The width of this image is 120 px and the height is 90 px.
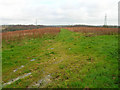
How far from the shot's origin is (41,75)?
5539 millimetres

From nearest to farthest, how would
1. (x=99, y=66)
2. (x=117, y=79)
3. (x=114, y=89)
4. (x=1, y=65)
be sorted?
(x=114, y=89) < (x=117, y=79) < (x=99, y=66) < (x=1, y=65)

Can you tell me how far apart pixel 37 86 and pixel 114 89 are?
319cm

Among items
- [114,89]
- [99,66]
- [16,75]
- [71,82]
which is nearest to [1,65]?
[16,75]

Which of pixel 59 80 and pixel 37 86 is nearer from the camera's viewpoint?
pixel 37 86

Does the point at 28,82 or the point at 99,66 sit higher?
the point at 99,66

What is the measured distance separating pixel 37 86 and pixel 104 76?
321cm

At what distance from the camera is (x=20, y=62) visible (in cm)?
778

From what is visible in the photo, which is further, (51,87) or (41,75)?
(41,75)

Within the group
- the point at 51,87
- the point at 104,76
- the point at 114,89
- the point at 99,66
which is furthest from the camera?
the point at 99,66

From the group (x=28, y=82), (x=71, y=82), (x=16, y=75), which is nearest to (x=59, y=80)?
(x=71, y=82)

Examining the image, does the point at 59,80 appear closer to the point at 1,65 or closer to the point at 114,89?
the point at 114,89

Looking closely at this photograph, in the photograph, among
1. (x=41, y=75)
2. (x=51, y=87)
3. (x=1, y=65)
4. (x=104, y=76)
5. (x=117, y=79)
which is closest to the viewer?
(x=51, y=87)

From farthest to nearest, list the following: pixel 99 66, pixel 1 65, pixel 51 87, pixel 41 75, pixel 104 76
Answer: pixel 1 65 < pixel 99 66 < pixel 41 75 < pixel 104 76 < pixel 51 87

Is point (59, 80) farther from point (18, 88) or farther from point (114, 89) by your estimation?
point (114, 89)
